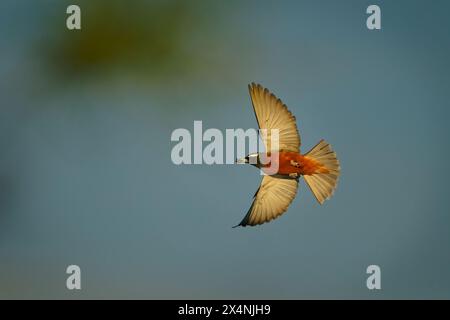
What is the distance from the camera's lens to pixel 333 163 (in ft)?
15.0

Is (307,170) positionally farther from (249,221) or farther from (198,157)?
(198,157)

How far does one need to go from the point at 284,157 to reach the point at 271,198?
468 millimetres

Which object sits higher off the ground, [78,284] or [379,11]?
[379,11]

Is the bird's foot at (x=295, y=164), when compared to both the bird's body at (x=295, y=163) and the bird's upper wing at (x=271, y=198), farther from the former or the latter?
the bird's upper wing at (x=271, y=198)

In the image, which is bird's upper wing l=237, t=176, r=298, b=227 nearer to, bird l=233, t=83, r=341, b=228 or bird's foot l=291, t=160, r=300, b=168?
bird l=233, t=83, r=341, b=228

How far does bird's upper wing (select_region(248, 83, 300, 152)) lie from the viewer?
4527mm

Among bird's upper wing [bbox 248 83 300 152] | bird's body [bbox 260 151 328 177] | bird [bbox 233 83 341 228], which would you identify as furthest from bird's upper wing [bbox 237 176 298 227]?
bird's upper wing [bbox 248 83 300 152]

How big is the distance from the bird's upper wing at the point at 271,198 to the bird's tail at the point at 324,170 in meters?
0.26

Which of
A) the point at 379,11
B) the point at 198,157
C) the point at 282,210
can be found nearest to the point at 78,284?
the point at 198,157

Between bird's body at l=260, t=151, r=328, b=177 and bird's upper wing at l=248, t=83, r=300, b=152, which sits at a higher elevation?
bird's upper wing at l=248, t=83, r=300, b=152

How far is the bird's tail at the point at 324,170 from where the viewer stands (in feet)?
14.9
